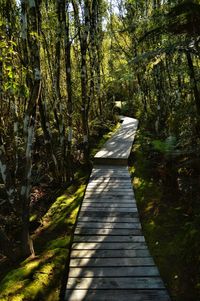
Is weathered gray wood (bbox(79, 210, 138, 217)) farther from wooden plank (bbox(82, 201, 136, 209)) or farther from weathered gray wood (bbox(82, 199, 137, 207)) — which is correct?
weathered gray wood (bbox(82, 199, 137, 207))

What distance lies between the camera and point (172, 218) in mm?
6797

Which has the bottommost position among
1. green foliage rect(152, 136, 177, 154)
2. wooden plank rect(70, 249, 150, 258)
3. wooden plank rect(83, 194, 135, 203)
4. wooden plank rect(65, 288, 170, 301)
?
wooden plank rect(65, 288, 170, 301)

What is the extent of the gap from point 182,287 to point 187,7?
579 centimetres

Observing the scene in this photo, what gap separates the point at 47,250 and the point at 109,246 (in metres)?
1.15

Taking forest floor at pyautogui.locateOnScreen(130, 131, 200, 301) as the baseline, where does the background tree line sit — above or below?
above

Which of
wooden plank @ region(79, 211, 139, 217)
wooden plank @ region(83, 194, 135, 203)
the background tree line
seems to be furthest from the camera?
wooden plank @ region(83, 194, 135, 203)

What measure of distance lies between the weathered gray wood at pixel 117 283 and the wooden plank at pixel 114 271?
10cm

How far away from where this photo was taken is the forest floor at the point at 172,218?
483 centimetres

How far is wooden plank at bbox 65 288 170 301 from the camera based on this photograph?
13.3ft

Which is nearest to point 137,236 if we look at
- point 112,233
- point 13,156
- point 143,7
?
point 112,233

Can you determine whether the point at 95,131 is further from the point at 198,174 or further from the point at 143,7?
the point at 143,7

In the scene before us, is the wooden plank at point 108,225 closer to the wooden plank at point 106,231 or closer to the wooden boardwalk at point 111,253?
the wooden boardwalk at point 111,253

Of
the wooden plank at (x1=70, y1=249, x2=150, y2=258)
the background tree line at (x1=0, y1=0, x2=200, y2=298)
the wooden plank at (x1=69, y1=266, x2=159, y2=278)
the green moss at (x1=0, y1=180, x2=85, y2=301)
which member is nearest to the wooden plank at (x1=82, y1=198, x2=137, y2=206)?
the green moss at (x1=0, y1=180, x2=85, y2=301)

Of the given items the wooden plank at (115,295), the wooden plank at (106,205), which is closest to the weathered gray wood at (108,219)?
the wooden plank at (106,205)
